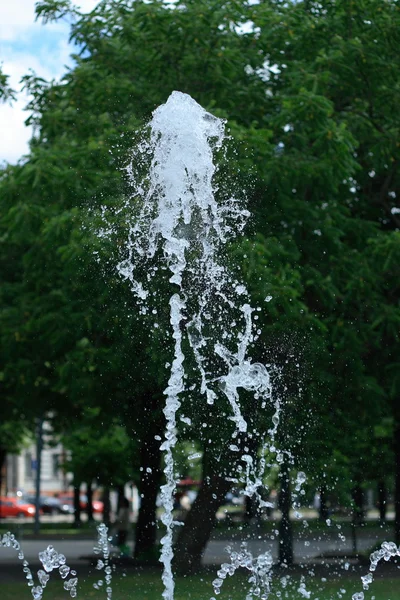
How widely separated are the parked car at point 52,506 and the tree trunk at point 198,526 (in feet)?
144

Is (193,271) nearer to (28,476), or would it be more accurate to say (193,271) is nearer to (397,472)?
(397,472)

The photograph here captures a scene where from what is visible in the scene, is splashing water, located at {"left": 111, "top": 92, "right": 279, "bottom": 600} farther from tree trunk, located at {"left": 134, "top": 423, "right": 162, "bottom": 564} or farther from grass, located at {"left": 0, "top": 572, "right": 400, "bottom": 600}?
tree trunk, located at {"left": 134, "top": 423, "right": 162, "bottom": 564}

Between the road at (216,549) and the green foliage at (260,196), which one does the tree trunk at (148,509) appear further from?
the green foliage at (260,196)

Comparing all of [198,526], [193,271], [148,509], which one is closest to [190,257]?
[193,271]

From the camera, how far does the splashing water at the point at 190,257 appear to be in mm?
12655

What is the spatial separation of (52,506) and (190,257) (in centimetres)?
5059

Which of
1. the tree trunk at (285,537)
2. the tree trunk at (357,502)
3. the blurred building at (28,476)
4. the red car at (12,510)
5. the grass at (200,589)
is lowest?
the grass at (200,589)

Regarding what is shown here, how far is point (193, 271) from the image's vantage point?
14.9 meters

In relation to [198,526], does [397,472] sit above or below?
above

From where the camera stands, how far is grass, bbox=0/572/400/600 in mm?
15164

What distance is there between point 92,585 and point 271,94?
317 inches

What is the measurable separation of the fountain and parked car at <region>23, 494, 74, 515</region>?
149 ft

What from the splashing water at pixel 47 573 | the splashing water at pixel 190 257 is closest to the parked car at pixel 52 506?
the splashing water at pixel 47 573

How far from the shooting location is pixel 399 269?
17344mm
